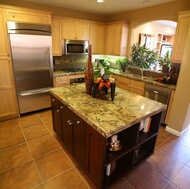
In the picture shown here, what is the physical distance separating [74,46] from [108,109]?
275 cm

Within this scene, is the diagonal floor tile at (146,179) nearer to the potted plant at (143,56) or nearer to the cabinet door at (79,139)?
the cabinet door at (79,139)

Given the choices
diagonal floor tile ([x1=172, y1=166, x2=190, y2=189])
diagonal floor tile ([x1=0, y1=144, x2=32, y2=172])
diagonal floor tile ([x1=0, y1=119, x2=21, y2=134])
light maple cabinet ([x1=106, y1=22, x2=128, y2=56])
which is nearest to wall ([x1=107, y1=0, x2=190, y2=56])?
light maple cabinet ([x1=106, y1=22, x2=128, y2=56])

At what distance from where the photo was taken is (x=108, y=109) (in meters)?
1.66

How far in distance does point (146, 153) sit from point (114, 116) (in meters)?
0.99

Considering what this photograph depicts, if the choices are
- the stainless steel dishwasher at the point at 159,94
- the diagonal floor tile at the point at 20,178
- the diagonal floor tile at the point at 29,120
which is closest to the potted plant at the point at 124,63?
the stainless steel dishwasher at the point at 159,94

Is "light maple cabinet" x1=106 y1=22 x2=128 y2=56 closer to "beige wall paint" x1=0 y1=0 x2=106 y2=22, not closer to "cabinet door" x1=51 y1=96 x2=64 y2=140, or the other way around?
"beige wall paint" x1=0 y1=0 x2=106 y2=22

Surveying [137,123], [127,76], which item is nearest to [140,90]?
[127,76]

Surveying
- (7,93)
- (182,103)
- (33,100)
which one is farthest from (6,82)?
(182,103)

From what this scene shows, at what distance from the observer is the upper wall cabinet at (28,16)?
8.75ft

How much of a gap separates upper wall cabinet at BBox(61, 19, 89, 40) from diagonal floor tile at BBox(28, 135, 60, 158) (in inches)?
102

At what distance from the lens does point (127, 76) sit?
3.66 metres

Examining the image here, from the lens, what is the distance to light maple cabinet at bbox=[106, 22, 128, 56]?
3.94m

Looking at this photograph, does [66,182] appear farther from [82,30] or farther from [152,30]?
[152,30]

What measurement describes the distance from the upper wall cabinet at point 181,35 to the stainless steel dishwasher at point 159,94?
26.6 inches
